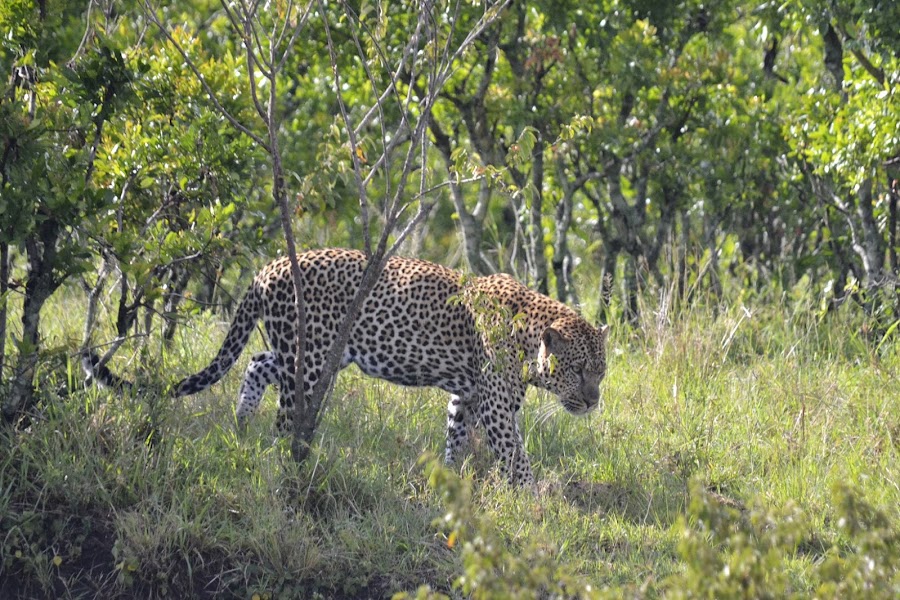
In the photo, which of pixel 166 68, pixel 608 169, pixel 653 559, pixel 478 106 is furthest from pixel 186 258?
pixel 608 169

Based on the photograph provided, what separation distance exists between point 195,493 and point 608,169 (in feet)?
17.8

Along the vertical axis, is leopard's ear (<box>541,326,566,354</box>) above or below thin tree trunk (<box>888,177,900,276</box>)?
below

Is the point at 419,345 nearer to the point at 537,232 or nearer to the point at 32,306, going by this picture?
the point at 32,306

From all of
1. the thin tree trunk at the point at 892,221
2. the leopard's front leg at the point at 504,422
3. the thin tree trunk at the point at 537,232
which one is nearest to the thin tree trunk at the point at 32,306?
the leopard's front leg at the point at 504,422

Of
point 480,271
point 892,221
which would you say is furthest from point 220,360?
point 892,221

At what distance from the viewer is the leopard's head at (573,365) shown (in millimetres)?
7539

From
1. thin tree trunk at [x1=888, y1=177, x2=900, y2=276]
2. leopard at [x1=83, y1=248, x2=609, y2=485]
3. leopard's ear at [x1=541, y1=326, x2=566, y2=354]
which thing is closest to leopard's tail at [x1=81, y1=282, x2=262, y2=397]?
leopard at [x1=83, y1=248, x2=609, y2=485]

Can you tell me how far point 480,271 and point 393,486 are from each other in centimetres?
467

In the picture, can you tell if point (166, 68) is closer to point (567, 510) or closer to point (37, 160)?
point (37, 160)

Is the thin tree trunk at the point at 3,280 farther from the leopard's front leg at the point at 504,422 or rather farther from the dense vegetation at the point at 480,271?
the leopard's front leg at the point at 504,422

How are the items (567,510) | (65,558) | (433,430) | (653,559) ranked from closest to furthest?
1. (65,558)
2. (653,559)
3. (567,510)
4. (433,430)

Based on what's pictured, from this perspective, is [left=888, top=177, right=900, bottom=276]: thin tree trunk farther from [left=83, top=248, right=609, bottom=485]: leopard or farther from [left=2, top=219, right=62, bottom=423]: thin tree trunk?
[left=2, top=219, right=62, bottom=423]: thin tree trunk

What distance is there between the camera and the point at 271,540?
6.03 metres

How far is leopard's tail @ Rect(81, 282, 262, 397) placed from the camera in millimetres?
6824
